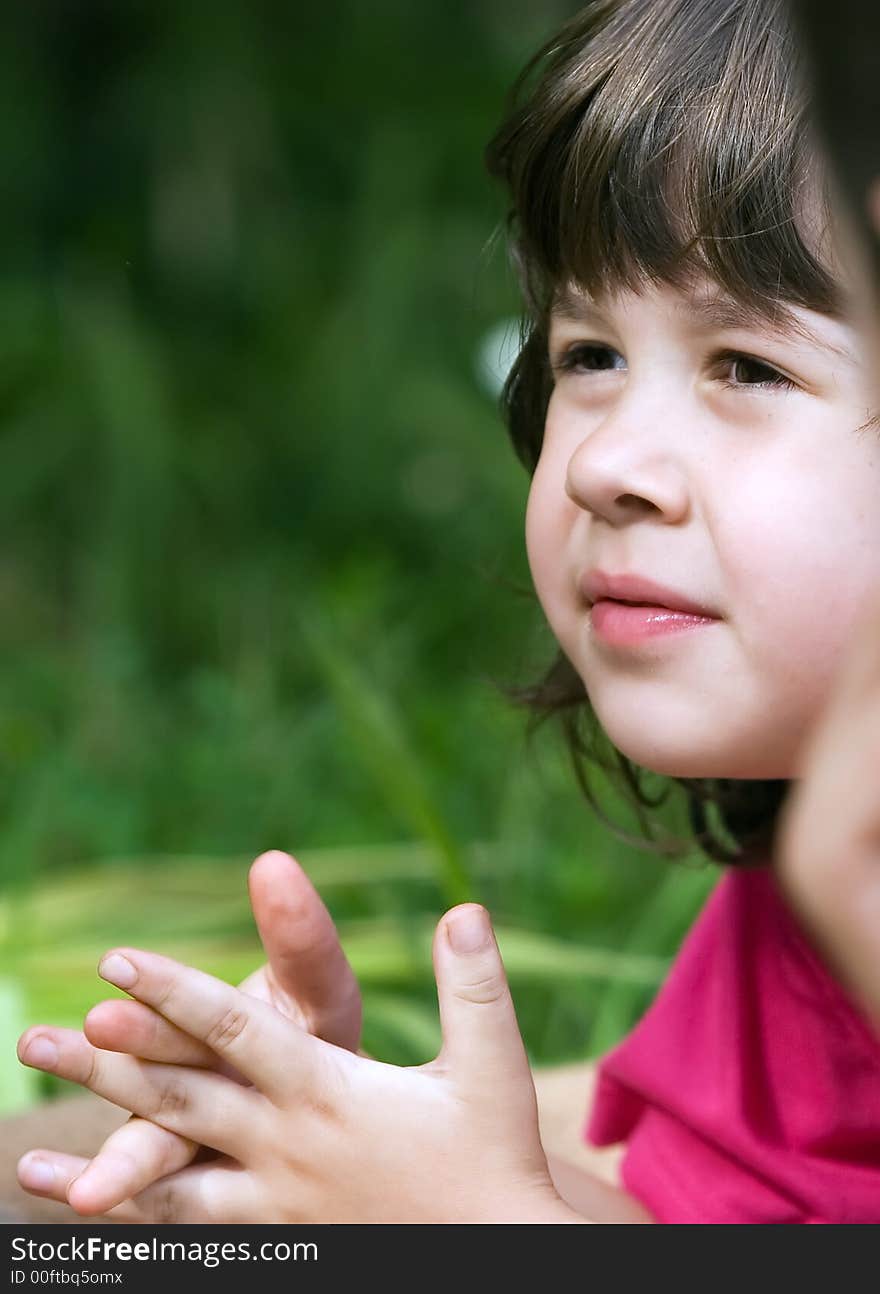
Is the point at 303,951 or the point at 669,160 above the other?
the point at 669,160

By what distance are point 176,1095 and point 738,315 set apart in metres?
0.54

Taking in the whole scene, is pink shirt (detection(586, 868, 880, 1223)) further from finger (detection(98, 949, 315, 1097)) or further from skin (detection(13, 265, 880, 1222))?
finger (detection(98, 949, 315, 1097))

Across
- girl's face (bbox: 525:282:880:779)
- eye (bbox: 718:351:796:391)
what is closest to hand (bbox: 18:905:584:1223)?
girl's face (bbox: 525:282:880:779)

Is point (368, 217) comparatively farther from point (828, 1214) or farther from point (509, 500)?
point (828, 1214)

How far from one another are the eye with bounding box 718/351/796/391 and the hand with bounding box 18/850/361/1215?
14.7 inches

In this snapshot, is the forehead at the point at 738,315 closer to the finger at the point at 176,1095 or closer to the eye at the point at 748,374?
the eye at the point at 748,374

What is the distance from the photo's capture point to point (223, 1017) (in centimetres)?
89

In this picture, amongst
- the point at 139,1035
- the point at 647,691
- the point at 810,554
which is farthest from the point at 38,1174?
the point at 810,554

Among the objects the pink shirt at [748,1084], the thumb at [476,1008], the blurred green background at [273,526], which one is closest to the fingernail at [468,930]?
the thumb at [476,1008]

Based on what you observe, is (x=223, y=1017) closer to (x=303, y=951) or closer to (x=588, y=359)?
(x=303, y=951)

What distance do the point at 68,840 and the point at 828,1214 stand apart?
4.69ft

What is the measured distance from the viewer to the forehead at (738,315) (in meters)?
0.93

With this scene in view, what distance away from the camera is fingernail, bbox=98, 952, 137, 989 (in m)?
0.86

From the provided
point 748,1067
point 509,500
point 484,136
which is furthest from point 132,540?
point 748,1067
